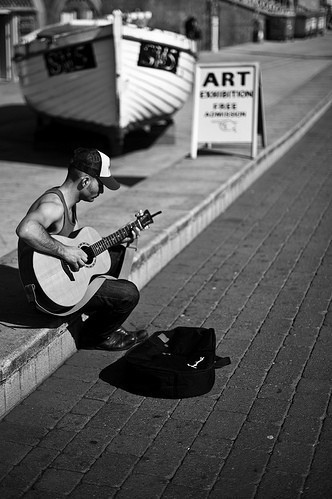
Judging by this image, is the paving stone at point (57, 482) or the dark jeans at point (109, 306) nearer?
the paving stone at point (57, 482)

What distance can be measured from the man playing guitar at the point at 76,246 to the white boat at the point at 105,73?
7.02 metres

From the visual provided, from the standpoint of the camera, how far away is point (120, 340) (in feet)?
20.3

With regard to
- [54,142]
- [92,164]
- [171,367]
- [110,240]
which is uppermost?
[92,164]

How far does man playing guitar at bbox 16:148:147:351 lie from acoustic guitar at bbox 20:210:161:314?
→ 1.0 inches

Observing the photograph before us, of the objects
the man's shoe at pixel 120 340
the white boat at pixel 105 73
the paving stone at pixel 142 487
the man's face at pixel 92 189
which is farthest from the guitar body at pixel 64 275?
the white boat at pixel 105 73

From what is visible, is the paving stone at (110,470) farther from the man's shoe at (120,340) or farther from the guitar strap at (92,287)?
the man's shoe at (120,340)

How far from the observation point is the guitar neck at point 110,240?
5812 millimetres

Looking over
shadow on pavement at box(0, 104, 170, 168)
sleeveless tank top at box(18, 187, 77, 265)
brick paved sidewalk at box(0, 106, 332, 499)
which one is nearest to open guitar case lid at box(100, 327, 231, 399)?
brick paved sidewalk at box(0, 106, 332, 499)

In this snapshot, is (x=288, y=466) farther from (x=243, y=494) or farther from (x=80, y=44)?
(x=80, y=44)

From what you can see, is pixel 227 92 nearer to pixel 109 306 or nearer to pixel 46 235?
pixel 109 306

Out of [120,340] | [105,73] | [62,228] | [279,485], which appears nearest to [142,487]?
[279,485]

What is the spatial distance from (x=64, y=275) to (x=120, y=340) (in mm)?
837

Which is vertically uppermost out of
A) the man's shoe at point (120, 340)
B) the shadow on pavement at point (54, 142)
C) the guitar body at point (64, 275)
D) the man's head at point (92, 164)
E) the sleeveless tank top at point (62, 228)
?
the man's head at point (92, 164)

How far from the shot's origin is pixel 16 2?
23.5 metres
